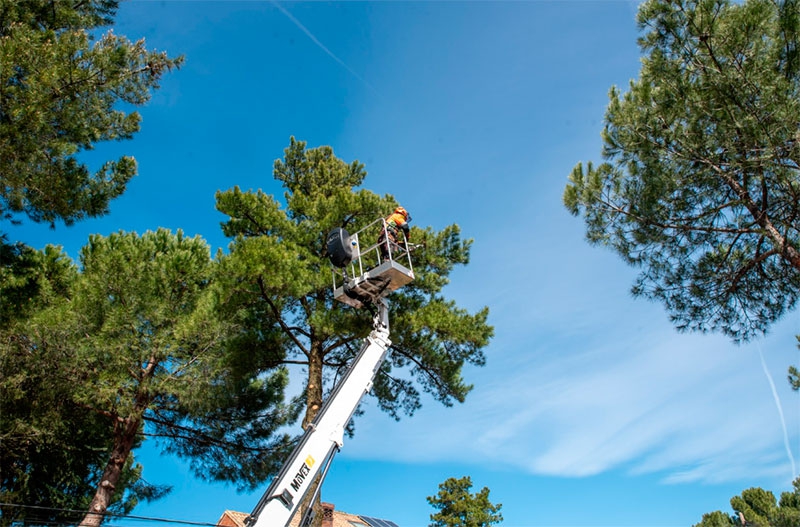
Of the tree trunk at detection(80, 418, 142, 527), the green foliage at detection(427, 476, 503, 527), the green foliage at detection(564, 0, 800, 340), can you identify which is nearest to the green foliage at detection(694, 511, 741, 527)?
the green foliage at detection(427, 476, 503, 527)

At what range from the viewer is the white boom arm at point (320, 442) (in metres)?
4.58

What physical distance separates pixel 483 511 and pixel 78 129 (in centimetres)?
2297

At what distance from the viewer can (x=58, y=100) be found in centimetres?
A: 640

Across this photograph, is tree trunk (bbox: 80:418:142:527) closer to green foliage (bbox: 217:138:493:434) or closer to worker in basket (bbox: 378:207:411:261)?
green foliage (bbox: 217:138:493:434)

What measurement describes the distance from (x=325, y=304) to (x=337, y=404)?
572 centimetres

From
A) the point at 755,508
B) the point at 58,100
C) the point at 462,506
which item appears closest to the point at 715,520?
the point at 755,508

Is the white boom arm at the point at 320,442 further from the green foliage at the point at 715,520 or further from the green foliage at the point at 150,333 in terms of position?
the green foliage at the point at 715,520

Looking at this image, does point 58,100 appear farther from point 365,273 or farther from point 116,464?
point 116,464

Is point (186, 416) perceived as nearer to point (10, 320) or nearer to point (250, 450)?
point (250, 450)

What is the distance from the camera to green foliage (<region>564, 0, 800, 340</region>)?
6785mm

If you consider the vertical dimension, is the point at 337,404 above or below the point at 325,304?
below

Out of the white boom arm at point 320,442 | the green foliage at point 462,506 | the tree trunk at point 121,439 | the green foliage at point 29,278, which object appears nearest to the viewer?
the white boom arm at point 320,442

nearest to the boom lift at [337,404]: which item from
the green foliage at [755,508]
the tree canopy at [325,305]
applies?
the tree canopy at [325,305]

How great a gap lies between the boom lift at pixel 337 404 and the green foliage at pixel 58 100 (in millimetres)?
3513
